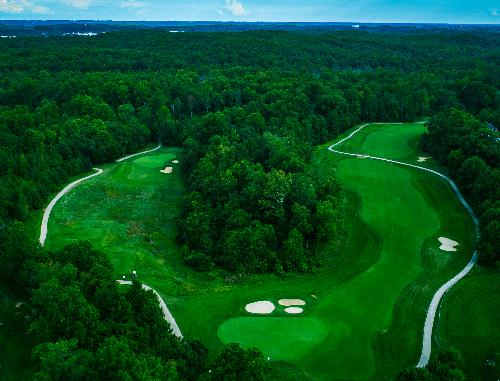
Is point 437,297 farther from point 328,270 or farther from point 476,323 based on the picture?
point 328,270

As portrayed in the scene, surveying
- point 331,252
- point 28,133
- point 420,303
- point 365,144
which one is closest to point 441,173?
point 365,144

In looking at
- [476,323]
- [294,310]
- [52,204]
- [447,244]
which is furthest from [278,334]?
[52,204]

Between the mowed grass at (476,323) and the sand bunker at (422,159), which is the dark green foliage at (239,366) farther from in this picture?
the sand bunker at (422,159)

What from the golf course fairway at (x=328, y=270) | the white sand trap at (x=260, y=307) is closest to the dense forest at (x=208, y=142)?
the golf course fairway at (x=328, y=270)

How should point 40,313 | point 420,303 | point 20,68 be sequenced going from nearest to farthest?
point 40,313 < point 420,303 < point 20,68

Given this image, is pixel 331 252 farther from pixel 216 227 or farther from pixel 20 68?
pixel 20 68

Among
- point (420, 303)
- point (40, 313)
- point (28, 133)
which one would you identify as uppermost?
point (28, 133)
